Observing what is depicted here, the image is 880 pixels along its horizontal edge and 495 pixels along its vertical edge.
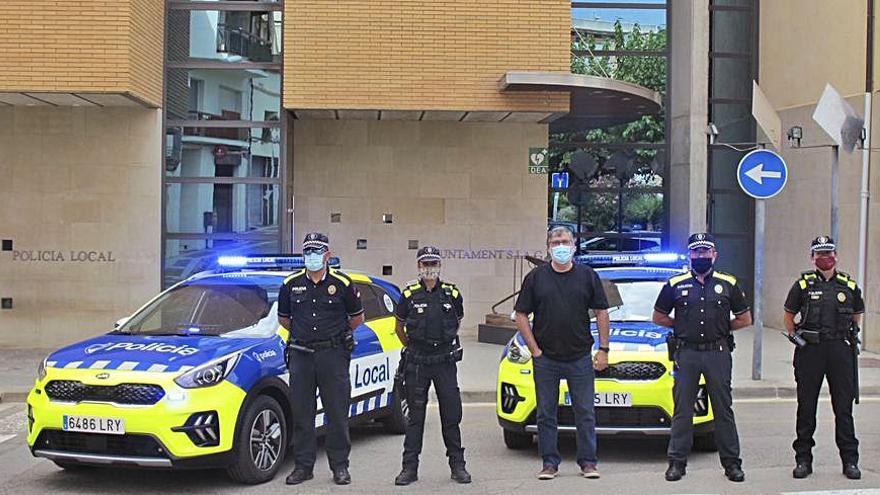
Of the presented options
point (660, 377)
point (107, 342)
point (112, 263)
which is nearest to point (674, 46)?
point (112, 263)

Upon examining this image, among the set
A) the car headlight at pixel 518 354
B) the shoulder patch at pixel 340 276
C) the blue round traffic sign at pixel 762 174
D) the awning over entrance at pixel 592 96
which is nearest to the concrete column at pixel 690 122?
the awning over entrance at pixel 592 96

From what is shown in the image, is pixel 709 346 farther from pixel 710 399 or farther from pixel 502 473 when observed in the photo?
pixel 502 473

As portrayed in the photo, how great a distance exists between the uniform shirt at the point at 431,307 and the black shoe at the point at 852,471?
309 centimetres

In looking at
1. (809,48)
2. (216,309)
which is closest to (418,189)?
(809,48)

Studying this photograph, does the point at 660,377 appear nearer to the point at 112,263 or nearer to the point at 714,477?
the point at 714,477

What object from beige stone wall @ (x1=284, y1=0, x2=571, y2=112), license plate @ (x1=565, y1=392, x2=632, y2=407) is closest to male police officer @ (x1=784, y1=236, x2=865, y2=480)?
license plate @ (x1=565, y1=392, x2=632, y2=407)

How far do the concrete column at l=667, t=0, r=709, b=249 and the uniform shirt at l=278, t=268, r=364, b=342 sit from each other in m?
11.4

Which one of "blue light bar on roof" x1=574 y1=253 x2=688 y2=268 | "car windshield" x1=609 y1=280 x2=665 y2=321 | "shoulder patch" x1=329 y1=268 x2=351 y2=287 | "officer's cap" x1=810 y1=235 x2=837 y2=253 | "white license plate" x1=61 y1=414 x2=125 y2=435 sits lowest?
"white license plate" x1=61 y1=414 x2=125 y2=435

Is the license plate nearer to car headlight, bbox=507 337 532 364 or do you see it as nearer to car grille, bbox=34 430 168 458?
car headlight, bbox=507 337 532 364

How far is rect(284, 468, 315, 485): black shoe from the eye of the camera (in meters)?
7.09

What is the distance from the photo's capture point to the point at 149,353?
7016mm

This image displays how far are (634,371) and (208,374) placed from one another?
3252 millimetres

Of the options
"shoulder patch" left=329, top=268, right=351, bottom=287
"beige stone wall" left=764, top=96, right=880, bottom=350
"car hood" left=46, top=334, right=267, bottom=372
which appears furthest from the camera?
"beige stone wall" left=764, top=96, right=880, bottom=350

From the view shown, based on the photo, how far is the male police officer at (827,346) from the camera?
7246mm
